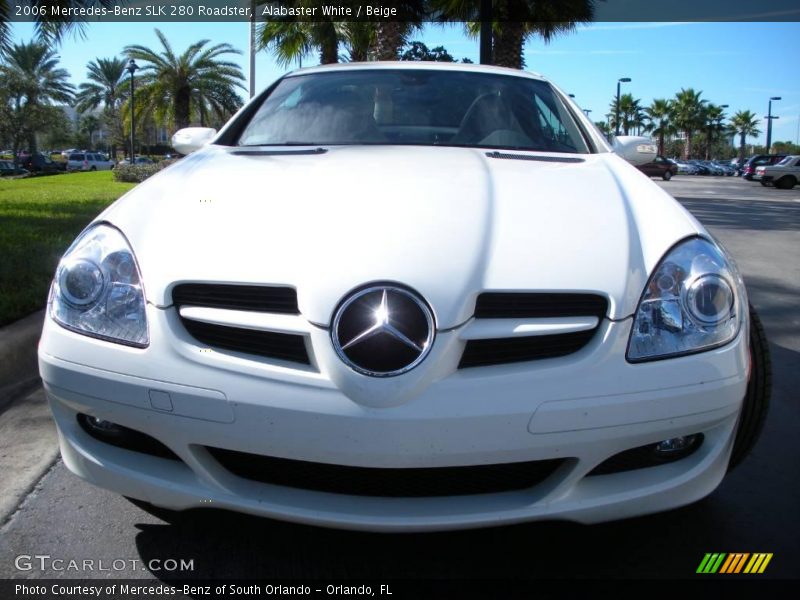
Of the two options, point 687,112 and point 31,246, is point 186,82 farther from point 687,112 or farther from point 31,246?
point 687,112

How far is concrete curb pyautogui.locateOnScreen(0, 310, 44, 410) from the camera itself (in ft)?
11.1

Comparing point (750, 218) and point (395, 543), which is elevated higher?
point (750, 218)

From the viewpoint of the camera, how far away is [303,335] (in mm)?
1684

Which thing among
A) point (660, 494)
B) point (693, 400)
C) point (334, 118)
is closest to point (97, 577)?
point (660, 494)

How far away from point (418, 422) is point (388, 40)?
15.0 metres

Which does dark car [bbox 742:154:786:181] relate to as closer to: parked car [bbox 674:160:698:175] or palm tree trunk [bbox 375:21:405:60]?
parked car [bbox 674:160:698:175]

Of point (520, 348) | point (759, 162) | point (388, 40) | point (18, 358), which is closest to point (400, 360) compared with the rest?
point (520, 348)

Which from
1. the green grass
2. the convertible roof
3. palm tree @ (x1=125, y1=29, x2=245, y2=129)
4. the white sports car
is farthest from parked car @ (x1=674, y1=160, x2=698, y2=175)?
the white sports car

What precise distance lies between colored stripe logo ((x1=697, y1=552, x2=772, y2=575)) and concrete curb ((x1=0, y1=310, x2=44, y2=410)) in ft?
9.28

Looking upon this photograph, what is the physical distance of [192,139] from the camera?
10.7ft

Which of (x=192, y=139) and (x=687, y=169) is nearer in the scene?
(x=192, y=139)

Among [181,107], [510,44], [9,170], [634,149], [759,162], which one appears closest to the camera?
[634,149]

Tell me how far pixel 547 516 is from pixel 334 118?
1.93 meters

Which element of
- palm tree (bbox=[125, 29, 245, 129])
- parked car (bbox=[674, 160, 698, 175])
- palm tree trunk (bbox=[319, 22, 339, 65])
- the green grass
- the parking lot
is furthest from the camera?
parked car (bbox=[674, 160, 698, 175])
